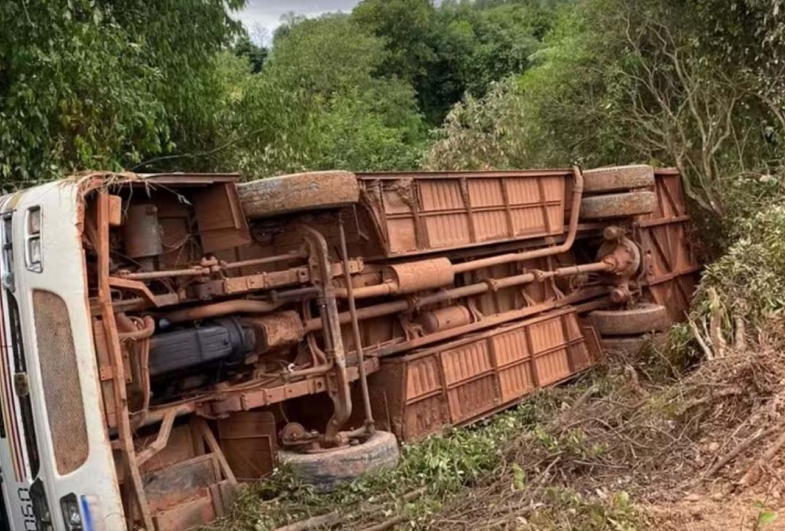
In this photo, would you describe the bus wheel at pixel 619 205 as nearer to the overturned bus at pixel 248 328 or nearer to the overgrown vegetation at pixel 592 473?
the overturned bus at pixel 248 328

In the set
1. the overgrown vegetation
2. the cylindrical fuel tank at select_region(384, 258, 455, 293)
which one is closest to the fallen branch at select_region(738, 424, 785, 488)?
the overgrown vegetation

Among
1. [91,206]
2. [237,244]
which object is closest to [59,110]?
[237,244]

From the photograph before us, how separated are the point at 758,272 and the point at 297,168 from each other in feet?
20.4

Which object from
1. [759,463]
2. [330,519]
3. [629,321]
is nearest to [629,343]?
[629,321]

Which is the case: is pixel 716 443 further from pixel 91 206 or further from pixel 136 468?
pixel 91 206

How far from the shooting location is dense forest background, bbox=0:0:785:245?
7906mm

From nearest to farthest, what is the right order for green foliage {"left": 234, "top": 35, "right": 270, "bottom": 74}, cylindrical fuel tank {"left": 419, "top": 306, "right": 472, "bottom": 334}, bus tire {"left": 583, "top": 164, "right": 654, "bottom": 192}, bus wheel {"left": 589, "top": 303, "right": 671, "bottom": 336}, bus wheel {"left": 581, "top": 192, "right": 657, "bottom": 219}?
cylindrical fuel tank {"left": 419, "top": 306, "right": 472, "bottom": 334} → bus wheel {"left": 589, "top": 303, "right": 671, "bottom": 336} → bus wheel {"left": 581, "top": 192, "right": 657, "bottom": 219} → bus tire {"left": 583, "top": 164, "right": 654, "bottom": 192} → green foliage {"left": 234, "top": 35, "right": 270, "bottom": 74}

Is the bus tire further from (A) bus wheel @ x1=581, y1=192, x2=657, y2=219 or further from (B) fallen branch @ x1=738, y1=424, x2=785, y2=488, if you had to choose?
(B) fallen branch @ x1=738, y1=424, x2=785, y2=488

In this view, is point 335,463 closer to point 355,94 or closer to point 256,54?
point 355,94

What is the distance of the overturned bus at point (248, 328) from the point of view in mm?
4539

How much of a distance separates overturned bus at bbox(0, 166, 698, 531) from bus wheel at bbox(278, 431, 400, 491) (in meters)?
0.01

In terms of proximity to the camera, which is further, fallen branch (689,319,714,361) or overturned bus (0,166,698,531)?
fallen branch (689,319,714,361)

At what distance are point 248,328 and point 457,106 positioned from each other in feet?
45.2

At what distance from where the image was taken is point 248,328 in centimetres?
561
